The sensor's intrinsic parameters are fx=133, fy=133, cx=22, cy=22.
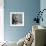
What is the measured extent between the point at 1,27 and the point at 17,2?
1140 millimetres

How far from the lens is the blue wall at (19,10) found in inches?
201

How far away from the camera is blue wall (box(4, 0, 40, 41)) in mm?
5094

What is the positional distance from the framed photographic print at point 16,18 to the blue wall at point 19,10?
11cm

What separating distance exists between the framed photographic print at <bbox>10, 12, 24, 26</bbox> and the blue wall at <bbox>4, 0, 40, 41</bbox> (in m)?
0.11

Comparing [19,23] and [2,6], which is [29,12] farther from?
[2,6]

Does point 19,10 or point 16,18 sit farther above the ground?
point 19,10

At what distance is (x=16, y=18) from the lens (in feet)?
16.9

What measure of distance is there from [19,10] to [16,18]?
0.33 m

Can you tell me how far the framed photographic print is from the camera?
16.8 feet

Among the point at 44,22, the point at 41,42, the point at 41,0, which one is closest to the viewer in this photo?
the point at 41,42

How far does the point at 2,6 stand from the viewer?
5.09 meters

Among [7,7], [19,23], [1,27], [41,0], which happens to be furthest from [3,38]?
[41,0]

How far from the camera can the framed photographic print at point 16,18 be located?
16.8ft

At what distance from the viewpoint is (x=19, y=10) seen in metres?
5.11
